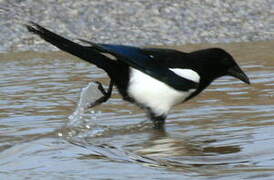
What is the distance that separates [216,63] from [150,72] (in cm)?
56

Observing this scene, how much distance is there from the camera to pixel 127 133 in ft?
18.4

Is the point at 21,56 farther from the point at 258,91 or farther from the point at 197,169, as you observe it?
→ the point at 197,169

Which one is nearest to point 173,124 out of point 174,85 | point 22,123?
point 174,85

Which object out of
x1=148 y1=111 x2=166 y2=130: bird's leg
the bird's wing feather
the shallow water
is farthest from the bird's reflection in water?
the bird's wing feather

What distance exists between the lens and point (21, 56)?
914 cm

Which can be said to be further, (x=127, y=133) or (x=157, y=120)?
(x=157, y=120)

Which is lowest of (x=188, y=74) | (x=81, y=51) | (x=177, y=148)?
(x=177, y=148)

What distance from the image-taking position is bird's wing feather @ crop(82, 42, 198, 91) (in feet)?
18.2

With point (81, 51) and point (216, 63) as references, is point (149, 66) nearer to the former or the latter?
point (81, 51)

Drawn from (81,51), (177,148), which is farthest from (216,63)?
(177,148)

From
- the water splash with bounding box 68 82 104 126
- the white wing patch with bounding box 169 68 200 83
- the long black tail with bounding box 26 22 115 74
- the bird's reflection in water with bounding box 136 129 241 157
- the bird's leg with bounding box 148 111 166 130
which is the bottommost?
the water splash with bounding box 68 82 104 126

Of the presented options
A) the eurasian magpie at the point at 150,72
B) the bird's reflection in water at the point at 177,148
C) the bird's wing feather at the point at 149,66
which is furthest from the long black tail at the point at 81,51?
the bird's reflection in water at the point at 177,148

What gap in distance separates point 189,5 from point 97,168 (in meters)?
6.34

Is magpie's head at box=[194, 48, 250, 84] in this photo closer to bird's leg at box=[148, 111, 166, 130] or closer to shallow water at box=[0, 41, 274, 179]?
shallow water at box=[0, 41, 274, 179]
